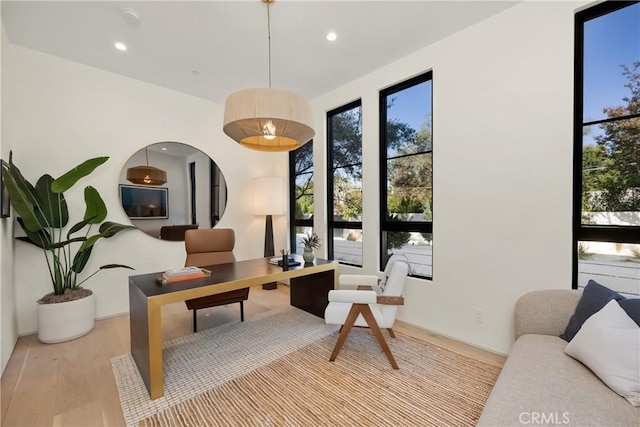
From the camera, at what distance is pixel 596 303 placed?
1568 mm

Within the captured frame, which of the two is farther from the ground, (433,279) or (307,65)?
(307,65)

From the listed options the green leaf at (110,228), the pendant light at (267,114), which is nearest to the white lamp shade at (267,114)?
the pendant light at (267,114)

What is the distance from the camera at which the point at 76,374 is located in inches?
78.1

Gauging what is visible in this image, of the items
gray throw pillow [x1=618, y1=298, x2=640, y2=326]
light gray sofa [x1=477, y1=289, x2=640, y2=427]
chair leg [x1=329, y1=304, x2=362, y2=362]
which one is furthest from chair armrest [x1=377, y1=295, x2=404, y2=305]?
gray throw pillow [x1=618, y1=298, x2=640, y2=326]

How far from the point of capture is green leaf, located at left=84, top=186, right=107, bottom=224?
263 cm

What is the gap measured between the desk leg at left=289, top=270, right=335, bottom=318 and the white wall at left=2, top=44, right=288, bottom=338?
1.65m

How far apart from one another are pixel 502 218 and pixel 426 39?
1866 millimetres

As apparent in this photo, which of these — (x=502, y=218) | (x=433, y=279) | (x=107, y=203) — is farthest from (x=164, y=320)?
(x=502, y=218)

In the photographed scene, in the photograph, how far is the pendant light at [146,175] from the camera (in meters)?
3.29

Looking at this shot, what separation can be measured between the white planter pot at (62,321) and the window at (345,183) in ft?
9.26

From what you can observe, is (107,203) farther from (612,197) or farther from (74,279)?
(612,197)

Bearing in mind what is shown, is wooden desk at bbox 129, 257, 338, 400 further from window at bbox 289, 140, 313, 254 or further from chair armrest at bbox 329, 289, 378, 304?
window at bbox 289, 140, 313, 254

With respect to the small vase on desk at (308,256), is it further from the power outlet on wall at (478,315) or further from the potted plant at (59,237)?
the potted plant at (59,237)

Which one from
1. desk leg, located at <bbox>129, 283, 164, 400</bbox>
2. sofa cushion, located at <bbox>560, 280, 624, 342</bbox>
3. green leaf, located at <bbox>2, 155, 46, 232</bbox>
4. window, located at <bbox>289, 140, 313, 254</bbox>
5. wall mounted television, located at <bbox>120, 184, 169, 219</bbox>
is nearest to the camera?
sofa cushion, located at <bbox>560, 280, 624, 342</bbox>
